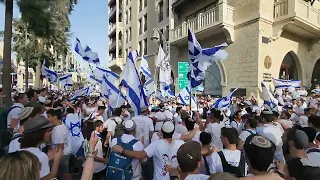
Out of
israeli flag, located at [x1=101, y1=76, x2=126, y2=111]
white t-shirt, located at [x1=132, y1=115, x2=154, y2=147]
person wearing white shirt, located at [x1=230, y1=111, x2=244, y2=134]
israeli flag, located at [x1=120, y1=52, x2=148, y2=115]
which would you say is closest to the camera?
white t-shirt, located at [x1=132, y1=115, x2=154, y2=147]

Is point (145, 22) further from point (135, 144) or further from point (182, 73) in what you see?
point (135, 144)

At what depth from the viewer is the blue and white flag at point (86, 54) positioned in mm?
11695

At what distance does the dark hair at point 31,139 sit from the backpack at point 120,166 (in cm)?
113

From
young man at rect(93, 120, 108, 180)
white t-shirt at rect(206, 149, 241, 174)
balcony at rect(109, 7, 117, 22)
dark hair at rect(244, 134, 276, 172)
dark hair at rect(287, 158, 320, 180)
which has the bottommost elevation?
young man at rect(93, 120, 108, 180)

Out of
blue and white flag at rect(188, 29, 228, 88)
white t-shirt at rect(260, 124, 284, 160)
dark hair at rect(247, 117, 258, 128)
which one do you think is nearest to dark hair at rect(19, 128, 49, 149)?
white t-shirt at rect(260, 124, 284, 160)

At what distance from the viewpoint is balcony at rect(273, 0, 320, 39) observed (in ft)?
45.1

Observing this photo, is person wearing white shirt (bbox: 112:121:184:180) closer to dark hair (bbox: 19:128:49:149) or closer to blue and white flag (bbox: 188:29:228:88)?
dark hair (bbox: 19:128:49:149)

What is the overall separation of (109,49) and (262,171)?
4668 centimetres

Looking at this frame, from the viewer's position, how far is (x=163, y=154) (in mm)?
3654

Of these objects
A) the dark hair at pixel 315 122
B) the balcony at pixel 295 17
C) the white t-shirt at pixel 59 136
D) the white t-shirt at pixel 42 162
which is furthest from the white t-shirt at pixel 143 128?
the balcony at pixel 295 17

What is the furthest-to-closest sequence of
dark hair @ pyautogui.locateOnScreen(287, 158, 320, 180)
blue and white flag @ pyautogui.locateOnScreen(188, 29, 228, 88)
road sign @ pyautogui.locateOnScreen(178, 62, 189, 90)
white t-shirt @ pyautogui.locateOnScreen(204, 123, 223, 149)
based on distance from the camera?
road sign @ pyautogui.locateOnScreen(178, 62, 189, 90) < blue and white flag @ pyautogui.locateOnScreen(188, 29, 228, 88) < white t-shirt @ pyautogui.locateOnScreen(204, 123, 223, 149) < dark hair @ pyautogui.locateOnScreen(287, 158, 320, 180)

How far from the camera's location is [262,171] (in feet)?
7.34

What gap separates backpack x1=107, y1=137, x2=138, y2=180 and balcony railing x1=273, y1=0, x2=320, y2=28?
12.5 meters

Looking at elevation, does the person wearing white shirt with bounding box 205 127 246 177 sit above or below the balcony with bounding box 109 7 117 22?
below
